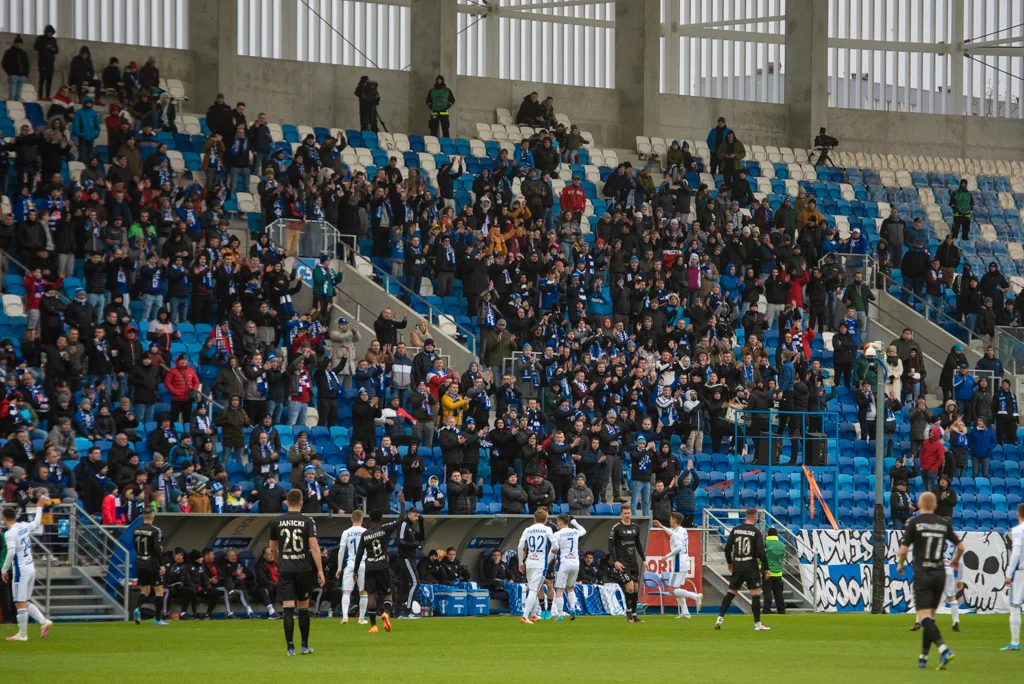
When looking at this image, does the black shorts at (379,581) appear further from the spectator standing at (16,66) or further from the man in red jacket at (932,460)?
the spectator standing at (16,66)

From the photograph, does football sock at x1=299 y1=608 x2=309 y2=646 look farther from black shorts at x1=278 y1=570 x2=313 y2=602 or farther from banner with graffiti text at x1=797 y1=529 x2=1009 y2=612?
banner with graffiti text at x1=797 y1=529 x2=1009 y2=612

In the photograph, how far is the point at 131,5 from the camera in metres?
43.2

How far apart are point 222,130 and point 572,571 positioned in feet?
52.5

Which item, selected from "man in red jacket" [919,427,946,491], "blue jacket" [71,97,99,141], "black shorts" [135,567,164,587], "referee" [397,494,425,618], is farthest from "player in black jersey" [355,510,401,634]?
"man in red jacket" [919,427,946,491]

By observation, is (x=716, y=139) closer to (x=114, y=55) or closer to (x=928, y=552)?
(x=114, y=55)

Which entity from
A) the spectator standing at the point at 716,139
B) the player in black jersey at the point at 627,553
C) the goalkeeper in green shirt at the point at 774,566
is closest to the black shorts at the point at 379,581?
the player in black jersey at the point at 627,553

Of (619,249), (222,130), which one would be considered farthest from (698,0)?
(222,130)

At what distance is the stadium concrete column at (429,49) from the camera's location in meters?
45.5

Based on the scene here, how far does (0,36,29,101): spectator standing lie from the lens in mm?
38562

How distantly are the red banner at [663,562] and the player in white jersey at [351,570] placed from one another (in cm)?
683

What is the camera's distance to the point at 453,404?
32.8 meters

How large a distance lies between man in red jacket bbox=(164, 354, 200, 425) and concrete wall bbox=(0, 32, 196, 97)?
1361cm

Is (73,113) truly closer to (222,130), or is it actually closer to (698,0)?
(222,130)

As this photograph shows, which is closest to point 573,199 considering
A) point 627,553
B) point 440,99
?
point 440,99
